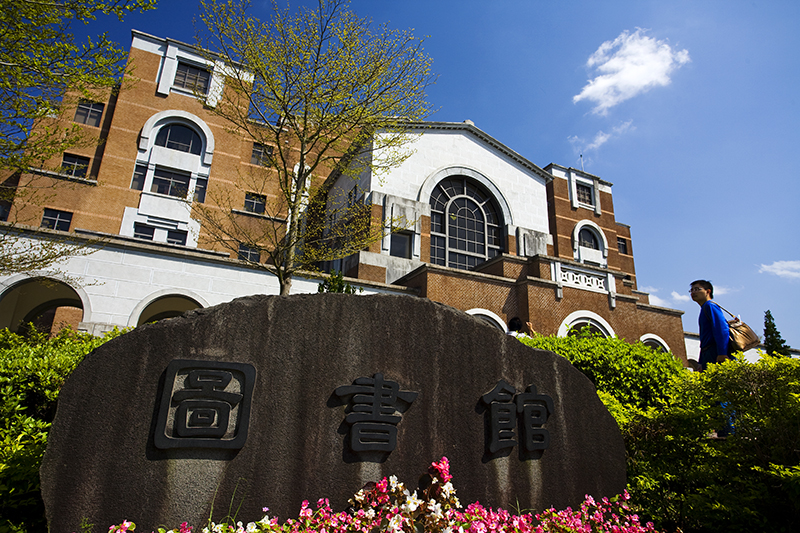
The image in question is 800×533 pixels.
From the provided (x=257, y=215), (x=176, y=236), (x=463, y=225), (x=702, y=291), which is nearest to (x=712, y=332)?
(x=702, y=291)

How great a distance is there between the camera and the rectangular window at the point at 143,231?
17.7 metres

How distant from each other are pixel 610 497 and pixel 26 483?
179 inches

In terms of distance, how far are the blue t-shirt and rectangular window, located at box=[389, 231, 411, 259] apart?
1238 cm

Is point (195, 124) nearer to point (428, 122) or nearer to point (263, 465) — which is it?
point (428, 122)

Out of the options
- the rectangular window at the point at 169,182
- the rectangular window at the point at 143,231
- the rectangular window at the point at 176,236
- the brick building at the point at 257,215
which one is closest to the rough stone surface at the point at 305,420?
the brick building at the point at 257,215

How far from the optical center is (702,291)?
531cm

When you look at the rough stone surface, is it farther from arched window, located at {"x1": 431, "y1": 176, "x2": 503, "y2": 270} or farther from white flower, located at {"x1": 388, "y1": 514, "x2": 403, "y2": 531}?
arched window, located at {"x1": 431, "y1": 176, "x2": 503, "y2": 270}

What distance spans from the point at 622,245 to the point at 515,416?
2869 cm

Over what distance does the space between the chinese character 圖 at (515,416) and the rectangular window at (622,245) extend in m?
28.0

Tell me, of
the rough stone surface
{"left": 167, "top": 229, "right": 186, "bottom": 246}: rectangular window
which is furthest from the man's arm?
{"left": 167, "top": 229, "right": 186, "bottom": 246}: rectangular window

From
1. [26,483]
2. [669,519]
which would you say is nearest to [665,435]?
[669,519]

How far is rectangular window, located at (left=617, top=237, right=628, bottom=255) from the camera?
28.5 metres

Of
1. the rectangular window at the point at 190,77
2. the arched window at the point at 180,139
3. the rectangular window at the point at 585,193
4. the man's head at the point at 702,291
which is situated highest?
the rectangular window at the point at 190,77

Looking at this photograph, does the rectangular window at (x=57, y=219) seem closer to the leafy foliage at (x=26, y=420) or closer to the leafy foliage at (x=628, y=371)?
the leafy foliage at (x=26, y=420)
